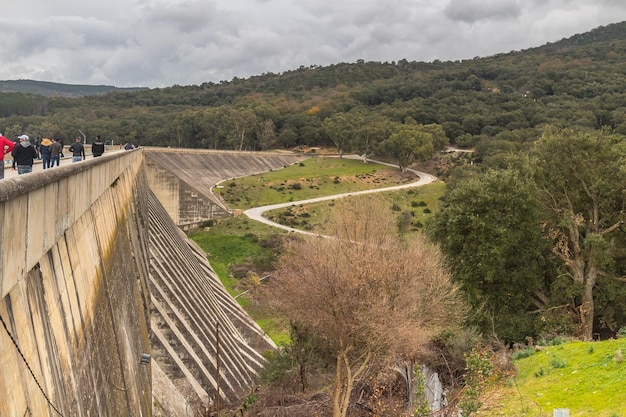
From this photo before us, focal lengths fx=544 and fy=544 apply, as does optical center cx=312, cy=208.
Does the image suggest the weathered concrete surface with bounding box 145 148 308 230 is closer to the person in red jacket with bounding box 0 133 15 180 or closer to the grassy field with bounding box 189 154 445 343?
the grassy field with bounding box 189 154 445 343

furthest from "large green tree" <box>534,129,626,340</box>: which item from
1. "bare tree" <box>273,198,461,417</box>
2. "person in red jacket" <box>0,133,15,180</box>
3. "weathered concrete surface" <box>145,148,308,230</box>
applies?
"weathered concrete surface" <box>145,148,308,230</box>

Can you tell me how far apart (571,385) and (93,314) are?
43.4 feet

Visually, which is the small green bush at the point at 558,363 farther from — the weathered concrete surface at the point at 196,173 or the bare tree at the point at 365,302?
the weathered concrete surface at the point at 196,173

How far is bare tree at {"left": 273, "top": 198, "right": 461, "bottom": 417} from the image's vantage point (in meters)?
18.8

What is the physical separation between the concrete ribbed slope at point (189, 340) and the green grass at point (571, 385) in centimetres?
994

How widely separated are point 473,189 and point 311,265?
11054mm

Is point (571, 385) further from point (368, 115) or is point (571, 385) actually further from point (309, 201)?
Result: point (368, 115)

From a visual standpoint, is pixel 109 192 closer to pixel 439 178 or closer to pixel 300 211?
pixel 300 211

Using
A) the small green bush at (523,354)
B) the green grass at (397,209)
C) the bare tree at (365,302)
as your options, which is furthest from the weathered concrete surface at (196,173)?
the small green bush at (523,354)

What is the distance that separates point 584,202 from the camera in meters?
26.7

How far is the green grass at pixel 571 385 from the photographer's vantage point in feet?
46.2

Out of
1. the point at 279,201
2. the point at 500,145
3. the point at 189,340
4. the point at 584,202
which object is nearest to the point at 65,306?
the point at 189,340

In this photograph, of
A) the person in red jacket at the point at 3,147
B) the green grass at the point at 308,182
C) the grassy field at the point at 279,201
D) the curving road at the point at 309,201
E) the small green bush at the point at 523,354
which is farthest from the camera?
the green grass at the point at 308,182

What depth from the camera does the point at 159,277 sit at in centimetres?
2269
